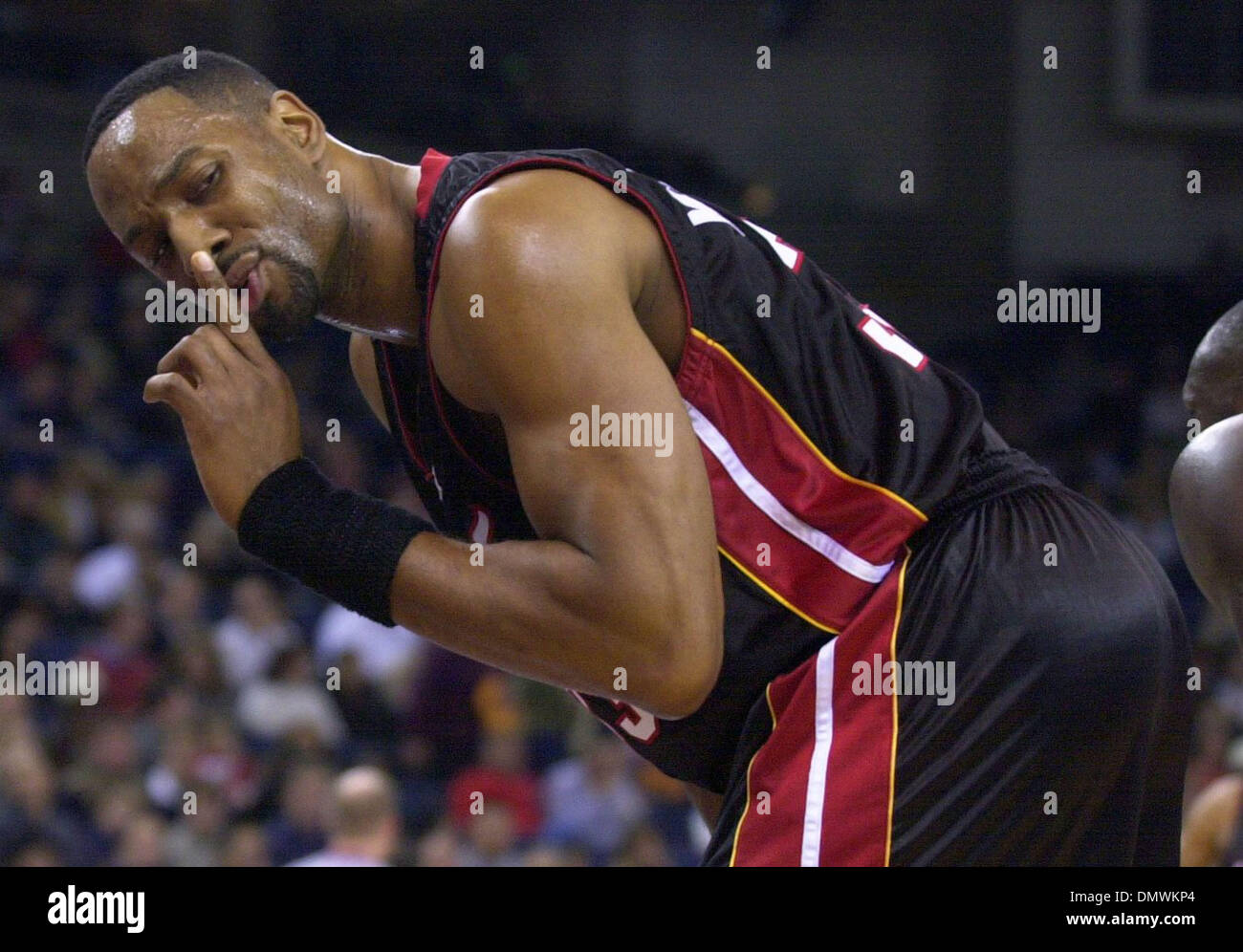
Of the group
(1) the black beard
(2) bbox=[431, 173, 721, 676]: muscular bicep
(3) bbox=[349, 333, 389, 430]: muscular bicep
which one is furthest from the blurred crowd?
(2) bbox=[431, 173, 721, 676]: muscular bicep

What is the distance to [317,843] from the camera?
17.7 feet

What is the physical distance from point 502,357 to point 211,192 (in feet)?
1.67

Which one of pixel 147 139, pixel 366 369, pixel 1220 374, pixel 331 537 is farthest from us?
pixel 366 369

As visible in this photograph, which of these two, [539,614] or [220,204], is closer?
[539,614]

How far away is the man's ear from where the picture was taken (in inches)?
82.3

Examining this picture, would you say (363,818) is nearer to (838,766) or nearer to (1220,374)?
(838,766)

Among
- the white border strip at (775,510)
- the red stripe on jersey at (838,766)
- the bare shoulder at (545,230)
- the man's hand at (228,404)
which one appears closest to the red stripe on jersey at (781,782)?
the red stripe on jersey at (838,766)

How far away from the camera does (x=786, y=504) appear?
1.93 metres

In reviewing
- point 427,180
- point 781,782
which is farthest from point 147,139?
point 781,782

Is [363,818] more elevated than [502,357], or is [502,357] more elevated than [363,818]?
[502,357]

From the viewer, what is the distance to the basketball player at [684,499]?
69.1 inches

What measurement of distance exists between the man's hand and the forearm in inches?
8.8

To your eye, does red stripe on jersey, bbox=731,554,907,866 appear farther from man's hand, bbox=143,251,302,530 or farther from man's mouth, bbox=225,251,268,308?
man's mouth, bbox=225,251,268,308

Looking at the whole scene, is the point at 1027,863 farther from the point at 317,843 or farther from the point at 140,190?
the point at 317,843
